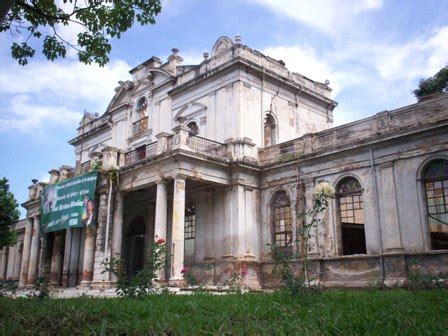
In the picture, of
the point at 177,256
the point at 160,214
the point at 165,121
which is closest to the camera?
the point at 177,256

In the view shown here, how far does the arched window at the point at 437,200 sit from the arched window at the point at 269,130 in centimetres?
774

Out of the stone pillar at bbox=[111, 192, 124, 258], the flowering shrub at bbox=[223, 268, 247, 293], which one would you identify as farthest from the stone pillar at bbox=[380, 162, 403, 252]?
the stone pillar at bbox=[111, 192, 124, 258]

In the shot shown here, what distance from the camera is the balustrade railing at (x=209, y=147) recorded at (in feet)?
57.9

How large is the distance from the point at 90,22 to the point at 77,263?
18.4 metres

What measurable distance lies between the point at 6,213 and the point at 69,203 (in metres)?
6.41

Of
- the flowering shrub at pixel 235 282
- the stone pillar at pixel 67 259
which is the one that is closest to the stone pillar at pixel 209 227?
the flowering shrub at pixel 235 282

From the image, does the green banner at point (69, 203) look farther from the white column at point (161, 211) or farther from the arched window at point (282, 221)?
the arched window at point (282, 221)

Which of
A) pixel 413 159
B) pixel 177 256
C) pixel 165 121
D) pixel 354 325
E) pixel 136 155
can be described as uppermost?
pixel 165 121

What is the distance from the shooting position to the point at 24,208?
83.3 ft

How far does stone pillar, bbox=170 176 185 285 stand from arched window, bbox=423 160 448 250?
8352 millimetres

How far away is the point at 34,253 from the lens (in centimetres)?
2317

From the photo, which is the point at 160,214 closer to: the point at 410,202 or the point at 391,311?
the point at 410,202

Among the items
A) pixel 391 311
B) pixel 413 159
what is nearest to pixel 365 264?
pixel 413 159

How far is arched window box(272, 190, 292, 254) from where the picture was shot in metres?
17.5
